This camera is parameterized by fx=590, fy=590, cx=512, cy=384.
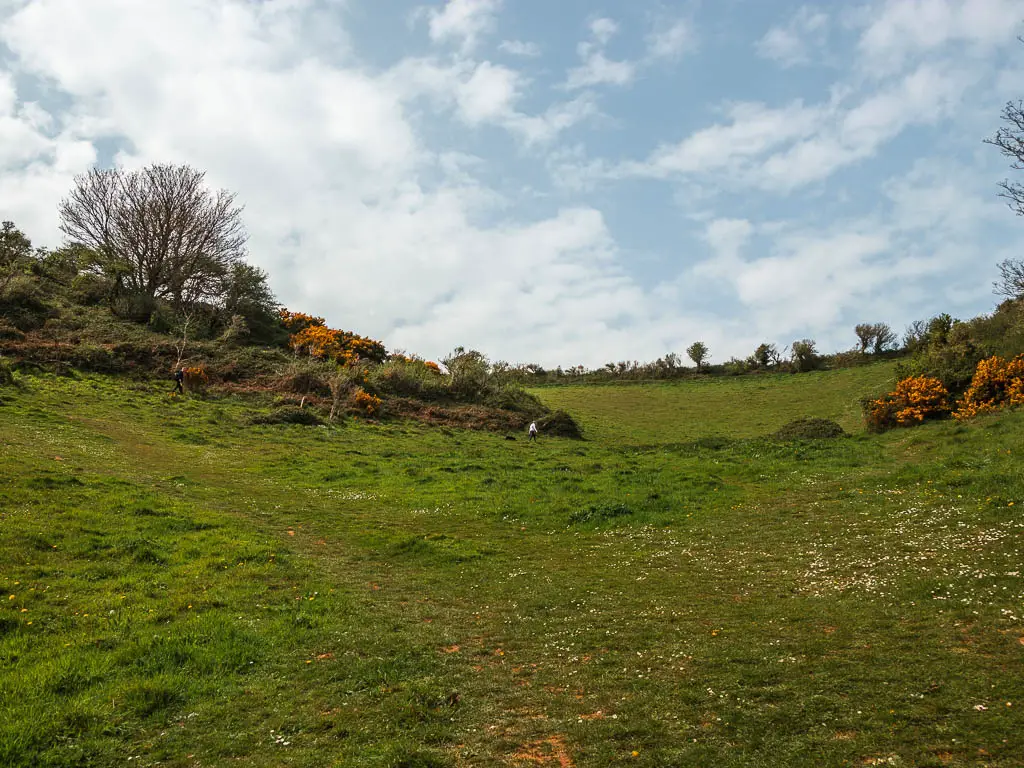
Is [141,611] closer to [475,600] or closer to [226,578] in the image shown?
[226,578]

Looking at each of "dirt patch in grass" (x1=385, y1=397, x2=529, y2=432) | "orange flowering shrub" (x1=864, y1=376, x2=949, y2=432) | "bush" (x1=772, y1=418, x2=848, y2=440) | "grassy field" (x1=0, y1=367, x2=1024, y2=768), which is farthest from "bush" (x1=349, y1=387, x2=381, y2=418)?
"orange flowering shrub" (x1=864, y1=376, x2=949, y2=432)

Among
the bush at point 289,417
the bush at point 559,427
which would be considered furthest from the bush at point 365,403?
the bush at point 559,427

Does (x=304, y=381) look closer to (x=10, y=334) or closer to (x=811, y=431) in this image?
(x=10, y=334)

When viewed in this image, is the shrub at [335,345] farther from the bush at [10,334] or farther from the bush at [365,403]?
the bush at [10,334]

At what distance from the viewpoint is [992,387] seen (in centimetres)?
2762

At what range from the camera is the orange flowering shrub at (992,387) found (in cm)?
2606

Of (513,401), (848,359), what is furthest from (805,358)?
(513,401)

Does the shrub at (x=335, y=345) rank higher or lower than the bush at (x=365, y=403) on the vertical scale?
higher

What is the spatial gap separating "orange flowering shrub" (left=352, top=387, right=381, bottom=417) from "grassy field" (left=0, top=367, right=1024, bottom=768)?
18.8 m

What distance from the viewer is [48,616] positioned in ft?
32.0

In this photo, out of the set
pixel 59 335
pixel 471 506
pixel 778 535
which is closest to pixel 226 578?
pixel 471 506

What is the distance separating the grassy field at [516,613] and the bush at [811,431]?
8.20 metres

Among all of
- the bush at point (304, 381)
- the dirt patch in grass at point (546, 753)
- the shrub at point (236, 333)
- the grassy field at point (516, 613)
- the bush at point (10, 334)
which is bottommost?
the dirt patch in grass at point (546, 753)

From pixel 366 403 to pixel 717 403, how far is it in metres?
35.1
